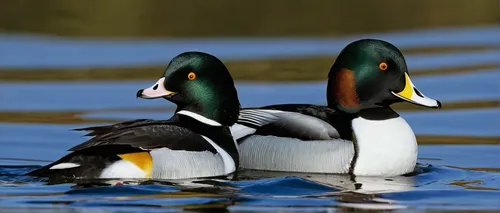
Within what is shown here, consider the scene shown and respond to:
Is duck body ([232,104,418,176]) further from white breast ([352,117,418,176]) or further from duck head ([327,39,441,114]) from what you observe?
duck head ([327,39,441,114])

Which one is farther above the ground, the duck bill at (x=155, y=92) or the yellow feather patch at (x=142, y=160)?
the duck bill at (x=155, y=92)

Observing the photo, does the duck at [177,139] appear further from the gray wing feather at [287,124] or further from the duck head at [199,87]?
the gray wing feather at [287,124]

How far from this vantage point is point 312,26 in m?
22.8

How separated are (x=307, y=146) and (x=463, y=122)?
166 inches

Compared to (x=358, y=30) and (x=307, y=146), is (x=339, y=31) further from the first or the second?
(x=307, y=146)

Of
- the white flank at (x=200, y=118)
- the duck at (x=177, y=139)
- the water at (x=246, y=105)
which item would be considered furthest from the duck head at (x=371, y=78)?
the white flank at (x=200, y=118)

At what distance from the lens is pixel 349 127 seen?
445 inches

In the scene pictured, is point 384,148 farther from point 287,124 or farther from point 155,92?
point 155,92

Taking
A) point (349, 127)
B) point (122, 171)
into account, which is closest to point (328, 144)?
point (349, 127)

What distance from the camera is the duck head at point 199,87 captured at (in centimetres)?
1099

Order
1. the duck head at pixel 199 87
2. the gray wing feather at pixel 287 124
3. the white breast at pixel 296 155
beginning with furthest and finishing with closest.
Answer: the gray wing feather at pixel 287 124 < the white breast at pixel 296 155 < the duck head at pixel 199 87

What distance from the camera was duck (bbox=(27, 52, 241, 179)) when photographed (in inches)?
399

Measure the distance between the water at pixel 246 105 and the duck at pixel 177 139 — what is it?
5.7 inches

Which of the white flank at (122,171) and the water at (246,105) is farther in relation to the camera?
the white flank at (122,171)
